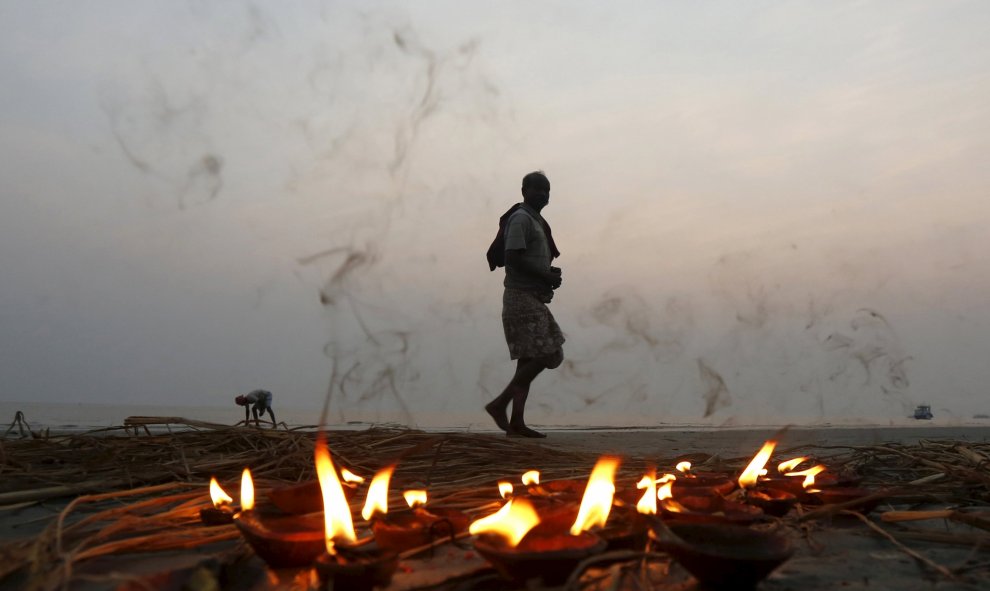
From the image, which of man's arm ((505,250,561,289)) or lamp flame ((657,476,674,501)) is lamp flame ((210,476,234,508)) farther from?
man's arm ((505,250,561,289))

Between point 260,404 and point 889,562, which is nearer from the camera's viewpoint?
point 889,562

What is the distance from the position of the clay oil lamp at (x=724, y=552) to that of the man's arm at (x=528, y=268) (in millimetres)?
5145

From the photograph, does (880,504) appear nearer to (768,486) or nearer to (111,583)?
(768,486)

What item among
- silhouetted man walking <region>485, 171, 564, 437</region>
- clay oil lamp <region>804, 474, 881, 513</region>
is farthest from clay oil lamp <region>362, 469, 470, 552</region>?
silhouetted man walking <region>485, 171, 564, 437</region>

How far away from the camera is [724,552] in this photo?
1382mm

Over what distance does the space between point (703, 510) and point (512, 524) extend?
82cm

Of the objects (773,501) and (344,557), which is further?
(773,501)

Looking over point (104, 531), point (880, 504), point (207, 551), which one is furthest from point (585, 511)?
point (880, 504)

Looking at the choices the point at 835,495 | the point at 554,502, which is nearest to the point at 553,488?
the point at 554,502

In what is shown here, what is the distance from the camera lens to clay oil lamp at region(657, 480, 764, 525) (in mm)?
1733

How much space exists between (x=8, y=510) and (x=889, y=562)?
2.91 meters

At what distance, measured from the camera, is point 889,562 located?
172 cm

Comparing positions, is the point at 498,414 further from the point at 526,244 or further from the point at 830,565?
the point at 830,565

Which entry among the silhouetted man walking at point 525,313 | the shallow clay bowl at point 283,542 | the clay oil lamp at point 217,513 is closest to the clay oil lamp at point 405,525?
the shallow clay bowl at point 283,542
